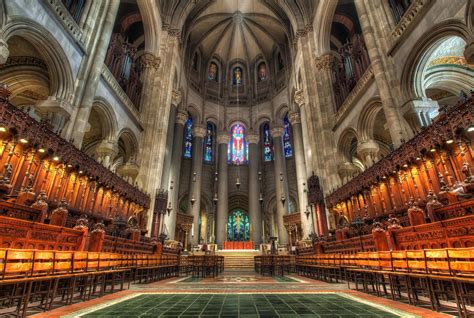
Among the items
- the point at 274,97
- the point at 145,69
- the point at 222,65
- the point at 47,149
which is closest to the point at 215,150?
the point at 274,97

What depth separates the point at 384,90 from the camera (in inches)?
381

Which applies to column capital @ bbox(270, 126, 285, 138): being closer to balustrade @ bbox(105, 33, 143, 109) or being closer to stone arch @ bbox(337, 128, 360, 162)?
stone arch @ bbox(337, 128, 360, 162)

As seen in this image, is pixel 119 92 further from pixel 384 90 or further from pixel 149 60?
pixel 384 90

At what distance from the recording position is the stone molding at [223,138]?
87.8 ft

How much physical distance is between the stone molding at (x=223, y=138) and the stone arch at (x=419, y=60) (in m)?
18.9

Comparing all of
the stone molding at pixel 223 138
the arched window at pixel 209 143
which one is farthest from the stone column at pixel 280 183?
the arched window at pixel 209 143

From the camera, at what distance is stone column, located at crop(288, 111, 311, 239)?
17.8 metres

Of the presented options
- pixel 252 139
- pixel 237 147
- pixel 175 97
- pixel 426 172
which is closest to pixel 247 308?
pixel 426 172

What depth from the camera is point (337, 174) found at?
49.3ft

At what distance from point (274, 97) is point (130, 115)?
1745cm

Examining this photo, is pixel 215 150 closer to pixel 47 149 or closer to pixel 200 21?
pixel 200 21

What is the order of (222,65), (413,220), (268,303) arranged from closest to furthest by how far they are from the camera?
(268,303), (413,220), (222,65)

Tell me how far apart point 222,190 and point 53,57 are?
668 inches

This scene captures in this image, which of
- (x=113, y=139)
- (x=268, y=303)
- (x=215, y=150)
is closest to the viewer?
(x=268, y=303)
